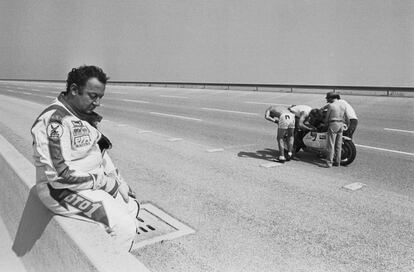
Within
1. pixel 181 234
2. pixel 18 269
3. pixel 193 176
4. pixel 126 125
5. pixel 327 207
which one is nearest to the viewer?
pixel 18 269

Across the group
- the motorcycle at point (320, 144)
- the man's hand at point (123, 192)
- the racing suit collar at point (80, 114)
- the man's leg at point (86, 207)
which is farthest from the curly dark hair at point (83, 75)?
the motorcycle at point (320, 144)

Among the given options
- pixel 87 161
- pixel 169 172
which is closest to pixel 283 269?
pixel 87 161

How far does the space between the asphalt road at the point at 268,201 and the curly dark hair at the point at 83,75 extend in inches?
76.6

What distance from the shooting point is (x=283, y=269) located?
3.28m

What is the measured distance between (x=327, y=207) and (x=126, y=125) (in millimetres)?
9993

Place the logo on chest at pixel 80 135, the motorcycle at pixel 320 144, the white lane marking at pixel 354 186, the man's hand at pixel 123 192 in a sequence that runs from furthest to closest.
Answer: the motorcycle at pixel 320 144, the white lane marking at pixel 354 186, the man's hand at pixel 123 192, the logo on chest at pixel 80 135

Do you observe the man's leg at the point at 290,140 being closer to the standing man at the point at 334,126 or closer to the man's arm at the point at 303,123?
the man's arm at the point at 303,123

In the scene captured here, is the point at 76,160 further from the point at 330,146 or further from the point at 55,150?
the point at 330,146

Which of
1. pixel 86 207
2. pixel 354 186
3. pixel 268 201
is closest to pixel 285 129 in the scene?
pixel 354 186

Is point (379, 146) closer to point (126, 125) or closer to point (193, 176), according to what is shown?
point (193, 176)

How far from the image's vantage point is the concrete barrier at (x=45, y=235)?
2.20 m

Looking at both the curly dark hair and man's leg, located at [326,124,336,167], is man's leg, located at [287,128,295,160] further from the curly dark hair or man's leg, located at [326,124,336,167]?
the curly dark hair

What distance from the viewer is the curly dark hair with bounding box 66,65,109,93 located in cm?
285

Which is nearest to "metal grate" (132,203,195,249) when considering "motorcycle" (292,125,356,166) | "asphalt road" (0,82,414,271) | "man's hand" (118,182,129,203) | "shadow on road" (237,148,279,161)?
"asphalt road" (0,82,414,271)
